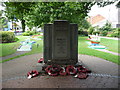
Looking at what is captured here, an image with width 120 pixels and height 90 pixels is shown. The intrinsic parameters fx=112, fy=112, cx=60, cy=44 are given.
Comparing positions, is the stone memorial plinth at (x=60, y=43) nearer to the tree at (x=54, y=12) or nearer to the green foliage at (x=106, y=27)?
the tree at (x=54, y=12)

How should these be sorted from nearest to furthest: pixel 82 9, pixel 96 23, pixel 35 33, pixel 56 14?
pixel 82 9, pixel 56 14, pixel 35 33, pixel 96 23

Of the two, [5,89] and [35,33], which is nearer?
[5,89]

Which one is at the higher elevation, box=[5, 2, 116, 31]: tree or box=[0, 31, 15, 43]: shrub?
box=[5, 2, 116, 31]: tree

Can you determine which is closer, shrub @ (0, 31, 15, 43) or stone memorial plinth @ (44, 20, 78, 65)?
stone memorial plinth @ (44, 20, 78, 65)

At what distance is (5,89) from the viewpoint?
2.38 metres

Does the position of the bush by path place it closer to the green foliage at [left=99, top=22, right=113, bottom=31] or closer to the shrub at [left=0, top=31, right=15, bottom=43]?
the shrub at [left=0, top=31, right=15, bottom=43]

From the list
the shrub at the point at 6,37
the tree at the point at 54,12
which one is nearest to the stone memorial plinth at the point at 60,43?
the tree at the point at 54,12

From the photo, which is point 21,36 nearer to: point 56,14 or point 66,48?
point 56,14

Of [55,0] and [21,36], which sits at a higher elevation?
[55,0]

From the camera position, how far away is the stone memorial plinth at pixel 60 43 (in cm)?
356

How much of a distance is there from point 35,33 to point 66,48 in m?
7.18

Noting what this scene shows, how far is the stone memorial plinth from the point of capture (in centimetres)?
356

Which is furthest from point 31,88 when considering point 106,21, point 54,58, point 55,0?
point 106,21

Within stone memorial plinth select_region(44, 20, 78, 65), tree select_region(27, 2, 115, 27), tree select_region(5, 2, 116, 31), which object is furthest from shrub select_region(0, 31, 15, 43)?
stone memorial plinth select_region(44, 20, 78, 65)
